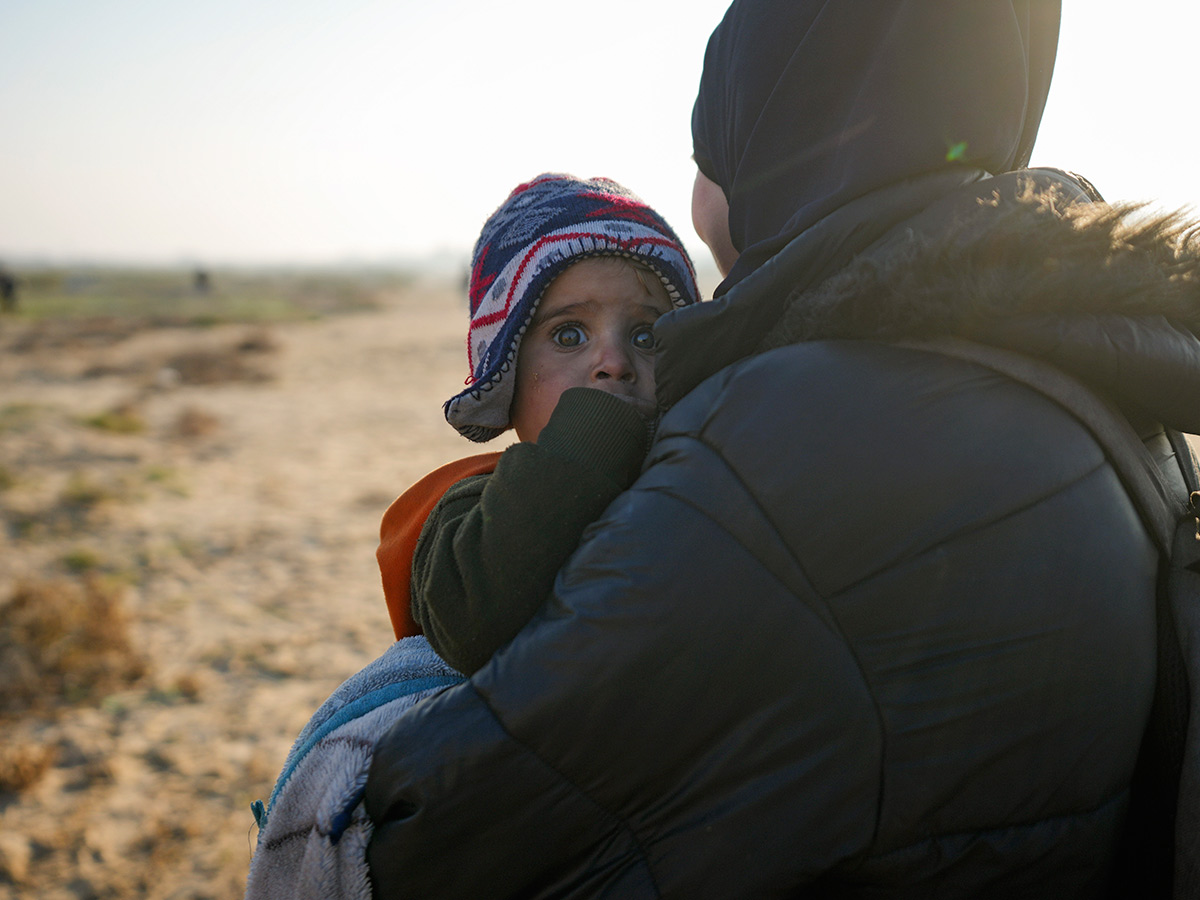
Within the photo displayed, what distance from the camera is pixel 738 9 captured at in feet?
4.56

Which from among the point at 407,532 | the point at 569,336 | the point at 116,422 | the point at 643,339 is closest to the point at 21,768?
the point at 407,532

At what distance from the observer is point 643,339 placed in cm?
180

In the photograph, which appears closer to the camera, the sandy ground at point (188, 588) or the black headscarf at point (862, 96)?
the black headscarf at point (862, 96)

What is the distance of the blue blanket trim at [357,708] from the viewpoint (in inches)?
48.7

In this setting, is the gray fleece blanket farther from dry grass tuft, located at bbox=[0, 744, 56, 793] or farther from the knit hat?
dry grass tuft, located at bbox=[0, 744, 56, 793]

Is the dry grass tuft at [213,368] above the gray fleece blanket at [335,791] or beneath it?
beneath

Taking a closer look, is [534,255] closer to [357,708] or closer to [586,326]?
[586,326]

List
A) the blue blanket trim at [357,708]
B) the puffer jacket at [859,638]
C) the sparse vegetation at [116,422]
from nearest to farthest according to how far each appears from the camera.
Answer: the puffer jacket at [859,638] < the blue blanket trim at [357,708] < the sparse vegetation at [116,422]

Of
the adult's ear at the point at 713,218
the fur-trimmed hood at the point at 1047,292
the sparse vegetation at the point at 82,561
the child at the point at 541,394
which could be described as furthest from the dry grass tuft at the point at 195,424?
the fur-trimmed hood at the point at 1047,292

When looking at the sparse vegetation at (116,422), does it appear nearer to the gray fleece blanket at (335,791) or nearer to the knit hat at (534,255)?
the knit hat at (534,255)

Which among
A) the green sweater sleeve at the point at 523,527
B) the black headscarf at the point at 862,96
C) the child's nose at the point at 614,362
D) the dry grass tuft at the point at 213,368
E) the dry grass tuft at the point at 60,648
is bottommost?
the dry grass tuft at the point at 213,368

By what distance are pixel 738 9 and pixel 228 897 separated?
11.6 ft

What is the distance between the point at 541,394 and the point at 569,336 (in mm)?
148

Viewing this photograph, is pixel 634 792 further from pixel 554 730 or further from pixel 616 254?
pixel 616 254
